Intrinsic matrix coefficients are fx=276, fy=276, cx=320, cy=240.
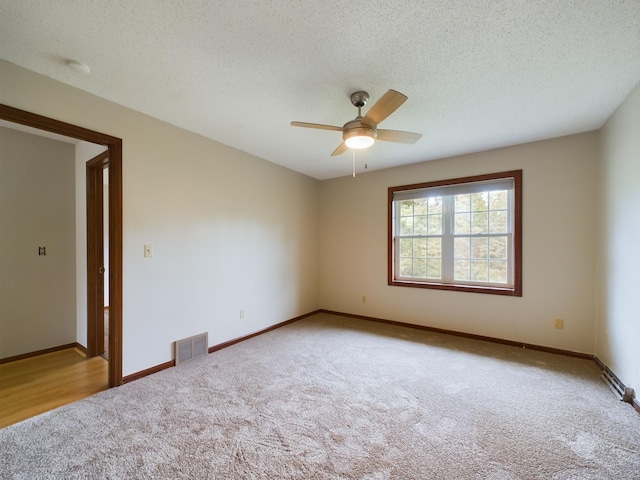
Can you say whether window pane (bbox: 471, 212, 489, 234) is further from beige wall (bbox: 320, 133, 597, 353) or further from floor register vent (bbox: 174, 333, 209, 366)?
floor register vent (bbox: 174, 333, 209, 366)

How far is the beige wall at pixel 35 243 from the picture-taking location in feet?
9.96

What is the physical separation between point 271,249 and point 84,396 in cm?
250

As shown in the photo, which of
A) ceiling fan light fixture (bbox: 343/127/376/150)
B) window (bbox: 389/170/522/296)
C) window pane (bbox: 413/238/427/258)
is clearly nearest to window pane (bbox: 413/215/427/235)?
window (bbox: 389/170/522/296)

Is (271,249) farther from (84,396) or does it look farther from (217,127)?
(84,396)

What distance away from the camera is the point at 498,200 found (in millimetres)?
3627

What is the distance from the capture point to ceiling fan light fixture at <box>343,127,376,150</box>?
7.06 feet

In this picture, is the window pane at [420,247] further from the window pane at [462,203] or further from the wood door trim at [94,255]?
the wood door trim at [94,255]

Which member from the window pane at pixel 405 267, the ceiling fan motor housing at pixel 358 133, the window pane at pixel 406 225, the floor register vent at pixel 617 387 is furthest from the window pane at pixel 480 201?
the ceiling fan motor housing at pixel 358 133

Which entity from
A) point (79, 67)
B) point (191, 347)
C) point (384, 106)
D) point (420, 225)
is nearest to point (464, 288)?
point (420, 225)

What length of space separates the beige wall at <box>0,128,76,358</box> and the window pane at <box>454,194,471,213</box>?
5053mm

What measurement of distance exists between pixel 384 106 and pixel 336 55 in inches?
17.7

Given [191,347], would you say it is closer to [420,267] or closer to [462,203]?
[420,267]

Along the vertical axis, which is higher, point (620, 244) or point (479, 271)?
point (620, 244)

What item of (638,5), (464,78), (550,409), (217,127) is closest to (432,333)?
(550,409)
